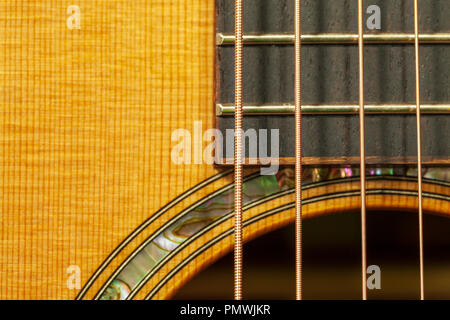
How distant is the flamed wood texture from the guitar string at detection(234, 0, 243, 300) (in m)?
0.06

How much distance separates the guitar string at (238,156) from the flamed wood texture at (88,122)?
58 mm

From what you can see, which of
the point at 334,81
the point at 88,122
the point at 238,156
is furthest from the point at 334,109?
the point at 88,122

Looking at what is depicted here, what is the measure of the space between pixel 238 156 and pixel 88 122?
0.64 ft

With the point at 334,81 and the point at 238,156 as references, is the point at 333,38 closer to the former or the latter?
the point at 334,81

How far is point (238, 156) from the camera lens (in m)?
0.67

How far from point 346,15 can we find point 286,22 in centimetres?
7

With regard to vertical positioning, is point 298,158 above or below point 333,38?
below

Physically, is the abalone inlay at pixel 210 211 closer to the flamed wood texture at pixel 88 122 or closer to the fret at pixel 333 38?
the flamed wood texture at pixel 88 122

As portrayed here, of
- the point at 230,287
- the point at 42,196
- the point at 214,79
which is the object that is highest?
the point at 214,79

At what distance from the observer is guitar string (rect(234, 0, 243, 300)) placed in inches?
26.0

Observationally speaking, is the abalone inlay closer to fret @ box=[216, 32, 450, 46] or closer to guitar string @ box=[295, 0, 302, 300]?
guitar string @ box=[295, 0, 302, 300]

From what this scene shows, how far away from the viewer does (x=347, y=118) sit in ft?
2.41
